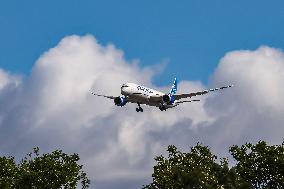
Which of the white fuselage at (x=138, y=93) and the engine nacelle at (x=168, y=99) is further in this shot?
the engine nacelle at (x=168, y=99)

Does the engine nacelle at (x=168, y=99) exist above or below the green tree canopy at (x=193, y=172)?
above

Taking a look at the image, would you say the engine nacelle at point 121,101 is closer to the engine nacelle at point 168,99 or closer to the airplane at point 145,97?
the airplane at point 145,97

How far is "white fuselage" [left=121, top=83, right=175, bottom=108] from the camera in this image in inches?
4119

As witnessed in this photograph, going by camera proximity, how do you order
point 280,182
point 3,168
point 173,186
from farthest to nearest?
point 3,168
point 280,182
point 173,186

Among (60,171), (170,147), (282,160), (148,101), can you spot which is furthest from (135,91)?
(282,160)

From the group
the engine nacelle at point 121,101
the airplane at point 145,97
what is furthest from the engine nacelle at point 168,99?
the engine nacelle at point 121,101

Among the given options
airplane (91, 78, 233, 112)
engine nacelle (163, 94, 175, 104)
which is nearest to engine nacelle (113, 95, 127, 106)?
airplane (91, 78, 233, 112)

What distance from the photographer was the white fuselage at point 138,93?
104625 mm

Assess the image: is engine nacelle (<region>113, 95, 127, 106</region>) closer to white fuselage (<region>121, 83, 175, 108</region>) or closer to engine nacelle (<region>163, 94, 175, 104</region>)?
white fuselage (<region>121, 83, 175, 108</region>)

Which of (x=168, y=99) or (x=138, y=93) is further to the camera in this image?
(x=168, y=99)

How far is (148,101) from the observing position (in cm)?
10581

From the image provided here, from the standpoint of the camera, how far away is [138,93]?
342 feet

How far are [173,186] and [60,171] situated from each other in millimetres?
20301

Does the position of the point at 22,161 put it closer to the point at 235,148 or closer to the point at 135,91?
the point at 135,91
